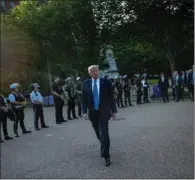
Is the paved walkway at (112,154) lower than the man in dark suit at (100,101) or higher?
lower

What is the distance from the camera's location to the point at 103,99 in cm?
754

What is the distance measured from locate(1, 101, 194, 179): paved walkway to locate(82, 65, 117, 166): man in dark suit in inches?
23.4

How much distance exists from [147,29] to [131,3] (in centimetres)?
264

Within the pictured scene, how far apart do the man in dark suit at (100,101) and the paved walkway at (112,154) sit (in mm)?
594

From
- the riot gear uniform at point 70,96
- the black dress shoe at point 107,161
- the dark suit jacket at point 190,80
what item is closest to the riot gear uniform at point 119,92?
the dark suit jacket at point 190,80

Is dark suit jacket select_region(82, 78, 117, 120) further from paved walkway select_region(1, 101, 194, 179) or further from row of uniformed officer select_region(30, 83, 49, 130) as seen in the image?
row of uniformed officer select_region(30, 83, 49, 130)

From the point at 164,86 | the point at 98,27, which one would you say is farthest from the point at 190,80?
the point at 98,27

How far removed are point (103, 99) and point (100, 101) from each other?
0.21ft

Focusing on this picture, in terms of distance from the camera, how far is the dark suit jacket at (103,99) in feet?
24.7

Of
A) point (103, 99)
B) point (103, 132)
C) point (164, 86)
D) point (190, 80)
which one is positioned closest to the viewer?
point (103, 132)

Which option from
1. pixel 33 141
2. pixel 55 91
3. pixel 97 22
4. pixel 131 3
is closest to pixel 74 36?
pixel 97 22

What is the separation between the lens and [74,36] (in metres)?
36.6

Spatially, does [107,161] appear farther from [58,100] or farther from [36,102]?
[58,100]

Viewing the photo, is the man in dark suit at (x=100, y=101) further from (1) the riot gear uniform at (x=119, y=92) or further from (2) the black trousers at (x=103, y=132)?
(1) the riot gear uniform at (x=119, y=92)
